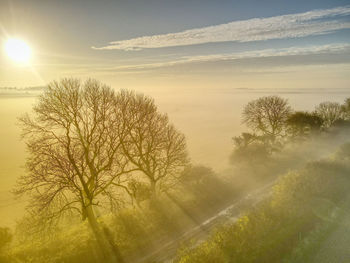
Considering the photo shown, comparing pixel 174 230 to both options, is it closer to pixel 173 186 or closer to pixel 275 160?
pixel 173 186

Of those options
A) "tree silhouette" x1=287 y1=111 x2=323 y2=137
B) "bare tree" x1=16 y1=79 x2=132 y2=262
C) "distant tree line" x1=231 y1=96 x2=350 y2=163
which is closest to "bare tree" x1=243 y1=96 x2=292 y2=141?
"distant tree line" x1=231 y1=96 x2=350 y2=163

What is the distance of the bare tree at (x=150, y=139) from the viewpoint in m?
22.8

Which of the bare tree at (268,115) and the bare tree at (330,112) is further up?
the bare tree at (268,115)

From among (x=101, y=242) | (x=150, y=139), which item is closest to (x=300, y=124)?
(x=150, y=139)

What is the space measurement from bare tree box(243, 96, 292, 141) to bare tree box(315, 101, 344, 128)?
755 inches

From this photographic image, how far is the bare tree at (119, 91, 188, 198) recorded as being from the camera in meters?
22.8

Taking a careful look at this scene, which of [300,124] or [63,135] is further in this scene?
[300,124]

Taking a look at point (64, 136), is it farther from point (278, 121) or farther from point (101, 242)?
point (278, 121)

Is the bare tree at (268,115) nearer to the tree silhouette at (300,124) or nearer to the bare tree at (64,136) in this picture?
the tree silhouette at (300,124)

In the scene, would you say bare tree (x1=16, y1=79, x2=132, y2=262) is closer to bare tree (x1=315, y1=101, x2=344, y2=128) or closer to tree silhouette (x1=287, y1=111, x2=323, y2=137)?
tree silhouette (x1=287, y1=111, x2=323, y2=137)

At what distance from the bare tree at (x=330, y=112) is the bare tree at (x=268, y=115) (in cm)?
1917

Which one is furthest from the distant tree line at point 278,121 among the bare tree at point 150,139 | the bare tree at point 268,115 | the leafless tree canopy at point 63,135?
the leafless tree canopy at point 63,135

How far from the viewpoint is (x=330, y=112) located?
6562 centimetres

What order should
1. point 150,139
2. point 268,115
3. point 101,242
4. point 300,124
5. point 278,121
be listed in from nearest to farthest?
point 101,242, point 150,139, point 278,121, point 268,115, point 300,124
